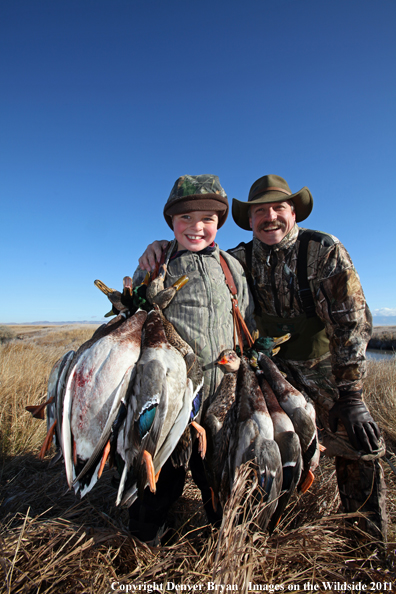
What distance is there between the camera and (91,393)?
1345mm

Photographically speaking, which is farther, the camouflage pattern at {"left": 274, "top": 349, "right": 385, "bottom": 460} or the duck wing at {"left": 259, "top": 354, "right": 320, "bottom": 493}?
the camouflage pattern at {"left": 274, "top": 349, "right": 385, "bottom": 460}

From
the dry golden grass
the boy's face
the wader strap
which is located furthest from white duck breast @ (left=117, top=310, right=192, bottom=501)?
the dry golden grass

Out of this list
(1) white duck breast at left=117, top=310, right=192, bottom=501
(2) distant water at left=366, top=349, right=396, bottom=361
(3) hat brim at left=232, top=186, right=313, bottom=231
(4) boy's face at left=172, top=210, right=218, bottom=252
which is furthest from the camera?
(2) distant water at left=366, top=349, right=396, bottom=361

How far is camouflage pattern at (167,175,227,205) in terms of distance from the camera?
2.03 meters

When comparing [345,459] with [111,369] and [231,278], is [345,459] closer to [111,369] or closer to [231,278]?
[231,278]

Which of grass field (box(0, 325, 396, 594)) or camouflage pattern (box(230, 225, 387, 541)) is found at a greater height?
camouflage pattern (box(230, 225, 387, 541))

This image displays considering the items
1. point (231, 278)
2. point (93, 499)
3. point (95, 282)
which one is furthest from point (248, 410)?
point (93, 499)

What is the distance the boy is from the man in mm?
404

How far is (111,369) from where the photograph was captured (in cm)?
135

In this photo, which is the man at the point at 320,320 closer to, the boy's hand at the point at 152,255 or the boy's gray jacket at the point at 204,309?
the boy's hand at the point at 152,255

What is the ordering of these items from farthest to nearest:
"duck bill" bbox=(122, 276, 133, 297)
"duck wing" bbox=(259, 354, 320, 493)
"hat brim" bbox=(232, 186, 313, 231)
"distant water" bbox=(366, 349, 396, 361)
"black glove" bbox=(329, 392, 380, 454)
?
1. "distant water" bbox=(366, 349, 396, 361)
2. "hat brim" bbox=(232, 186, 313, 231)
3. "black glove" bbox=(329, 392, 380, 454)
4. "duck bill" bbox=(122, 276, 133, 297)
5. "duck wing" bbox=(259, 354, 320, 493)

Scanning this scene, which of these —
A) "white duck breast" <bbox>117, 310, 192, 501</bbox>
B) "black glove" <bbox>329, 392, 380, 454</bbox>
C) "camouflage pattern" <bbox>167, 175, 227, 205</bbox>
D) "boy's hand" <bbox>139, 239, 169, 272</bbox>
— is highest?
"camouflage pattern" <bbox>167, 175, 227, 205</bbox>

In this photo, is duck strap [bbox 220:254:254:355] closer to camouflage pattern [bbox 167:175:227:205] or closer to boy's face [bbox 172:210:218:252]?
boy's face [bbox 172:210:218:252]

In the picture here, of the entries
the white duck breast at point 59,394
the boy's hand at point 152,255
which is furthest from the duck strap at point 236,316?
the white duck breast at point 59,394
